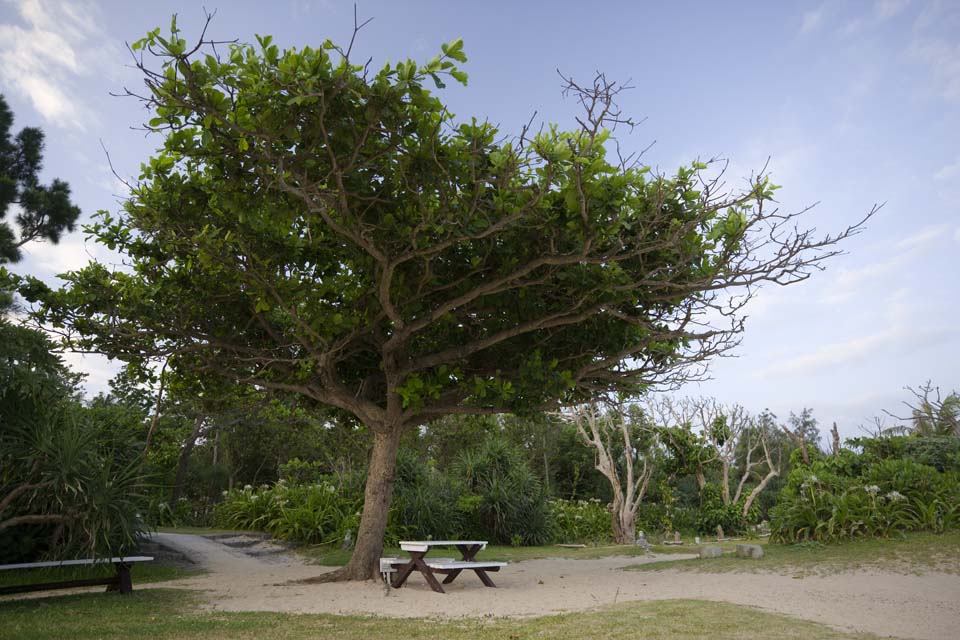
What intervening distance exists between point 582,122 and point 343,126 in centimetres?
239

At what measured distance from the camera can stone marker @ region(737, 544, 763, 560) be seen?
32.6ft

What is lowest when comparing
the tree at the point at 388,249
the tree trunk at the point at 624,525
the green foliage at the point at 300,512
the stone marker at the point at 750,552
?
the tree trunk at the point at 624,525

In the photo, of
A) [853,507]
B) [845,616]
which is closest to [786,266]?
[845,616]

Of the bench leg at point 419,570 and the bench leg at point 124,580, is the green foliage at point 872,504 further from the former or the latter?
the bench leg at point 124,580

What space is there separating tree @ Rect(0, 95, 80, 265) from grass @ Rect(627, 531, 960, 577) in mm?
12284

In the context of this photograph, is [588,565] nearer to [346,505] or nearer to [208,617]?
[346,505]

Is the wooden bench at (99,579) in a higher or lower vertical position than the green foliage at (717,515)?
higher

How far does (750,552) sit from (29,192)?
14060mm

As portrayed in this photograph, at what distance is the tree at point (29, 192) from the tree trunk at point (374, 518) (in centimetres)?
758

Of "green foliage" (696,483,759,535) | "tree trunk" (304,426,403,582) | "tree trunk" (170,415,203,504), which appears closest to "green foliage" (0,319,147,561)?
"tree trunk" (304,426,403,582)

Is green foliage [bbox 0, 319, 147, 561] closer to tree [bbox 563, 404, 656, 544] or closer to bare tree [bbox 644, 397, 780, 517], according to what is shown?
tree [bbox 563, 404, 656, 544]

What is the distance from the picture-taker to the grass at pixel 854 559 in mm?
8529

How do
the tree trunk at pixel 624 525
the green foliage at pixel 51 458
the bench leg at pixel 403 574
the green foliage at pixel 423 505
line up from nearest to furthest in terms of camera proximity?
the green foliage at pixel 51 458, the bench leg at pixel 403 574, the green foliage at pixel 423 505, the tree trunk at pixel 624 525

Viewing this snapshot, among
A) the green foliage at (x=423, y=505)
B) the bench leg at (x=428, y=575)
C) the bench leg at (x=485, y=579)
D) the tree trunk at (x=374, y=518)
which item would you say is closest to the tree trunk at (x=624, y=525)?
the green foliage at (x=423, y=505)
